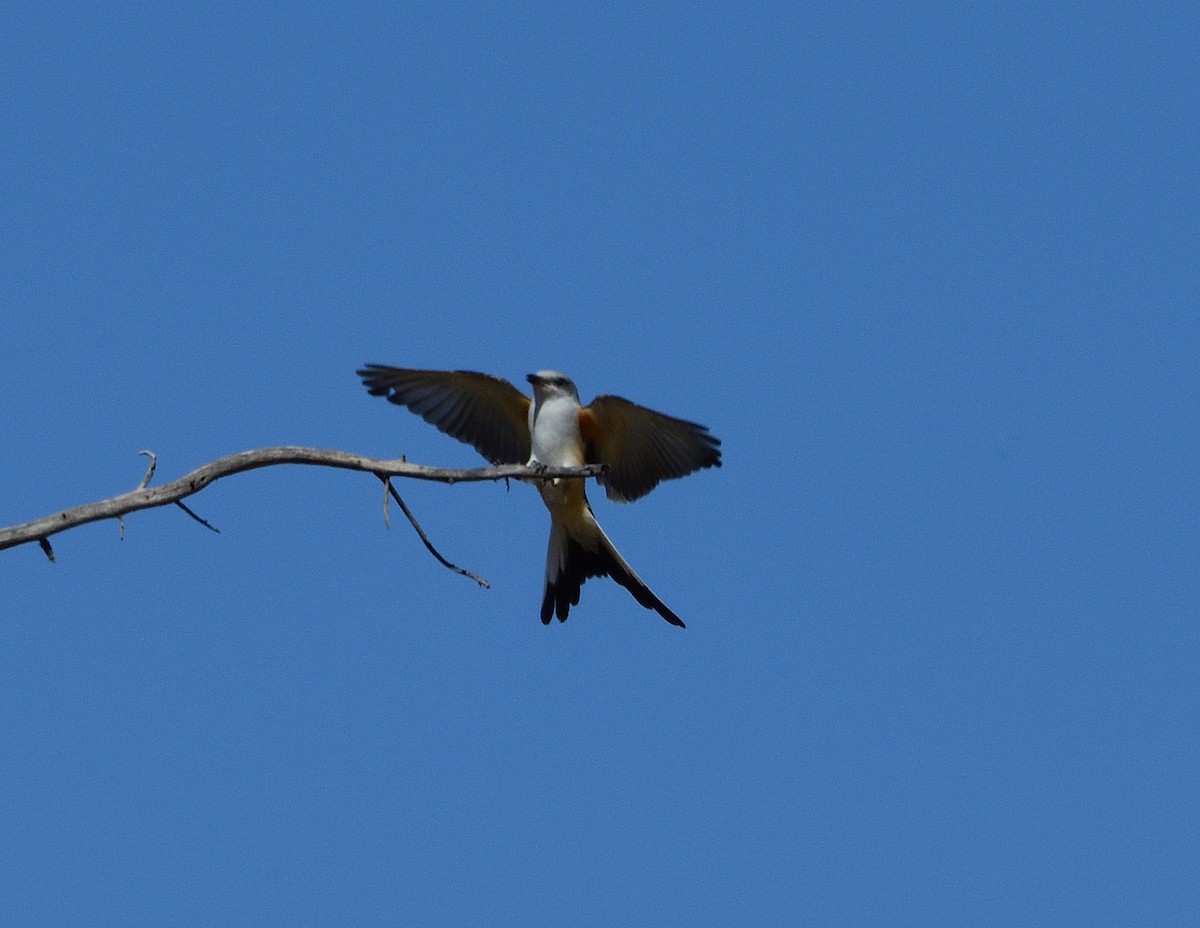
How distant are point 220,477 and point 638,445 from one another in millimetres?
3082

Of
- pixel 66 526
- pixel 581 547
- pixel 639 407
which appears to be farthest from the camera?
pixel 581 547

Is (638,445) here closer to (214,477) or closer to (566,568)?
(566,568)

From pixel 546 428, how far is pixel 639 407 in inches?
28.6

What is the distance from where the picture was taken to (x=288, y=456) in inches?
305

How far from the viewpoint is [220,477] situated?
773 centimetres

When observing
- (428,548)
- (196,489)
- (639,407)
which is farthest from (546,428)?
(196,489)

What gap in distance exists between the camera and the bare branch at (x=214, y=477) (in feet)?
24.9

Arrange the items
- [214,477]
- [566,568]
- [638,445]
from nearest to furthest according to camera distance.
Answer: [214,477] → [638,445] → [566,568]

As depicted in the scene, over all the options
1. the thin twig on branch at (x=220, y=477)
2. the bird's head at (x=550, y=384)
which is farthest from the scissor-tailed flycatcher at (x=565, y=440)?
the thin twig on branch at (x=220, y=477)

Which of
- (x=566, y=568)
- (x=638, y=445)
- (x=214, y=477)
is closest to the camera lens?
(x=214, y=477)

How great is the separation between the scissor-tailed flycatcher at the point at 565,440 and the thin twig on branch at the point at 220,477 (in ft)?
6.38

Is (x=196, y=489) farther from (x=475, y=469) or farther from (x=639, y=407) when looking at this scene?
(x=639, y=407)

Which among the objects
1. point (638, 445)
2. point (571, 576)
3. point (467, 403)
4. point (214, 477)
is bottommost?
point (214, 477)

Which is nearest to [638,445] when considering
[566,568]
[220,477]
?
[566,568]
